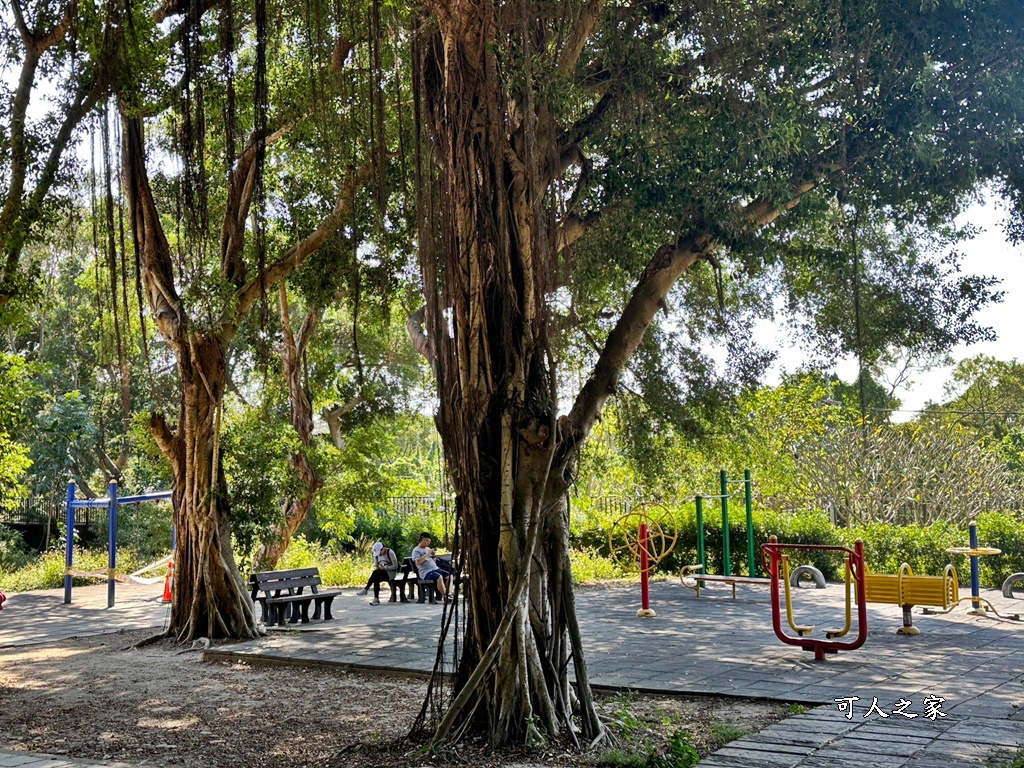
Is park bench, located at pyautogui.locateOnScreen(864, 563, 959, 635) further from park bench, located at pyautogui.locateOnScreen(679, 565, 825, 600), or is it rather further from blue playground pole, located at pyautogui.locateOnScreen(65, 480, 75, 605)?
blue playground pole, located at pyautogui.locateOnScreen(65, 480, 75, 605)

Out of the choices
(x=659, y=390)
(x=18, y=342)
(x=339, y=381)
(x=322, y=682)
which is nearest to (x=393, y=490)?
(x=339, y=381)

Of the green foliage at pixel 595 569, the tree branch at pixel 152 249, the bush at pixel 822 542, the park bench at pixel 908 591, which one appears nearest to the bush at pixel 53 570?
the green foliage at pixel 595 569

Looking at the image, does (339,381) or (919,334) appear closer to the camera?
(919,334)

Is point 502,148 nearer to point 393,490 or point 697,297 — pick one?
point 697,297

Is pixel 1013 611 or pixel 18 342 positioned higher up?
pixel 18 342

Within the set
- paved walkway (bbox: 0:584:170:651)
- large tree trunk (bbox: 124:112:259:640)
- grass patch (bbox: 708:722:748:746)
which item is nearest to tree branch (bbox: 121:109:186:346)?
large tree trunk (bbox: 124:112:259:640)

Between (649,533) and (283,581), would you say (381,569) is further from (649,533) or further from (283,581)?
(649,533)

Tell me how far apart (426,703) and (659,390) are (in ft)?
26.8

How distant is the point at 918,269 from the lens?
1017cm

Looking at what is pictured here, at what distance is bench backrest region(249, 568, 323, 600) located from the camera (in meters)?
11.4

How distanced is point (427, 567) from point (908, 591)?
6611 mm

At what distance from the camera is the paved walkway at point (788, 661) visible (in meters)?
5.03

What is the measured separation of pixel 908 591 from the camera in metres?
9.80

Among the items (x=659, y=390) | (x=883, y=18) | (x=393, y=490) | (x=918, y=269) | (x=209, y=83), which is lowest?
(x=393, y=490)
